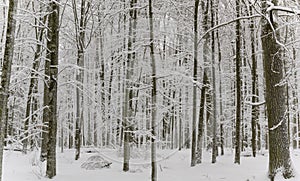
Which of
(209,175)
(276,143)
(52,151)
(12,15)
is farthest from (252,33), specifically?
(12,15)

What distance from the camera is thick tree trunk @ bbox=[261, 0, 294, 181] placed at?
8.27 m

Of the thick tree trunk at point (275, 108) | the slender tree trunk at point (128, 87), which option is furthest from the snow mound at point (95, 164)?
the thick tree trunk at point (275, 108)

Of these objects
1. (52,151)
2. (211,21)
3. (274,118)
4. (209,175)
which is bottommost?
(209,175)

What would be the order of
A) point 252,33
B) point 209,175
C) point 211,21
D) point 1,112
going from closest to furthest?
point 1,112 → point 209,175 → point 211,21 → point 252,33

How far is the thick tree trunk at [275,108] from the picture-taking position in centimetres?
827

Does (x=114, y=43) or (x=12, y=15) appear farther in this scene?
(x=114, y=43)

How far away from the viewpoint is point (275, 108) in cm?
855

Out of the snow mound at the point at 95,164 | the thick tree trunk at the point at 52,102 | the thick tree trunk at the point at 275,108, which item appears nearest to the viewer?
the thick tree trunk at the point at 275,108

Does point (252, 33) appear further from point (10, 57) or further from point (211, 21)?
point (10, 57)

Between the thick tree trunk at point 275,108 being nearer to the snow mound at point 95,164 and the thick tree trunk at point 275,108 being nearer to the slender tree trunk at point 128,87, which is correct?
the slender tree trunk at point 128,87

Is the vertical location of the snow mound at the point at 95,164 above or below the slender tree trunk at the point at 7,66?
below

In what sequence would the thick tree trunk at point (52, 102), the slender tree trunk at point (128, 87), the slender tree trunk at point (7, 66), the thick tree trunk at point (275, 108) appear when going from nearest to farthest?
the slender tree trunk at point (7, 66), the thick tree trunk at point (275, 108), the thick tree trunk at point (52, 102), the slender tree trunk at point (128, 87)

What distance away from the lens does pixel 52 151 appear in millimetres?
9922

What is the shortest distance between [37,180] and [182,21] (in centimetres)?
964
